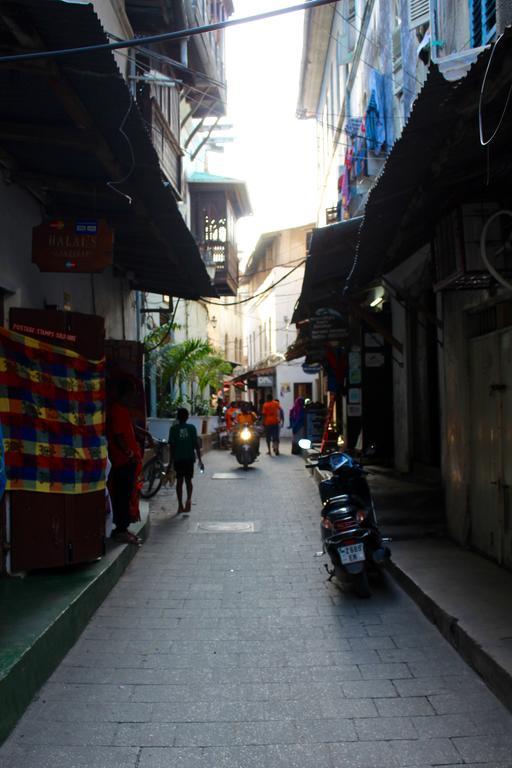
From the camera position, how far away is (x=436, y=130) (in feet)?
15.8

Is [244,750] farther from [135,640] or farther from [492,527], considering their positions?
[492,527]

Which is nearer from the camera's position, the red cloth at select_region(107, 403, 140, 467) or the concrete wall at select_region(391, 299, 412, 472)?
the red cloth at select_region(107, 403, 140, 467)

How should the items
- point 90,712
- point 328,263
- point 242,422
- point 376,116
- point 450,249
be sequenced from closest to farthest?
point 90,712 < point 450,249 < point 328,263 < point 376,116 < point 242,422

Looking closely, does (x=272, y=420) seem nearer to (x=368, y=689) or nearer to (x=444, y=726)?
(x=368, y=689)

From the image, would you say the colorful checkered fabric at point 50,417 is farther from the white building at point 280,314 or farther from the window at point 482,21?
the white building at point 280,314

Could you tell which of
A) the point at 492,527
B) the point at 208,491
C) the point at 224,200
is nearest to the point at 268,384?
the point at 224,200

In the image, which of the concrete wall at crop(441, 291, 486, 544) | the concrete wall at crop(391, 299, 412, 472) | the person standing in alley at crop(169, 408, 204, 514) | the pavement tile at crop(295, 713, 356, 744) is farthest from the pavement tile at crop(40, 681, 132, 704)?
the concrete wall at crop(391, 299, 412, 472)

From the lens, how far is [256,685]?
4.42 metres

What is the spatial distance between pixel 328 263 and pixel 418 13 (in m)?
3.76

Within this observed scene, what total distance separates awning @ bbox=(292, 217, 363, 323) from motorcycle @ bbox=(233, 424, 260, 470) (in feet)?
18.2

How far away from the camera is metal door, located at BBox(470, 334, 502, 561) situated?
6930mm

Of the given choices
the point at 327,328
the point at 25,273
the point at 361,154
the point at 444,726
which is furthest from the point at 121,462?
the point at 361,154

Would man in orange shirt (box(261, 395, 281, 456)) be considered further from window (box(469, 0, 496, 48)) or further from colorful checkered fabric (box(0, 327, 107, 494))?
colorful checkered fabric (box(0, 327, 107, 494))

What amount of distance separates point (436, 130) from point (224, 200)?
1907 cm
